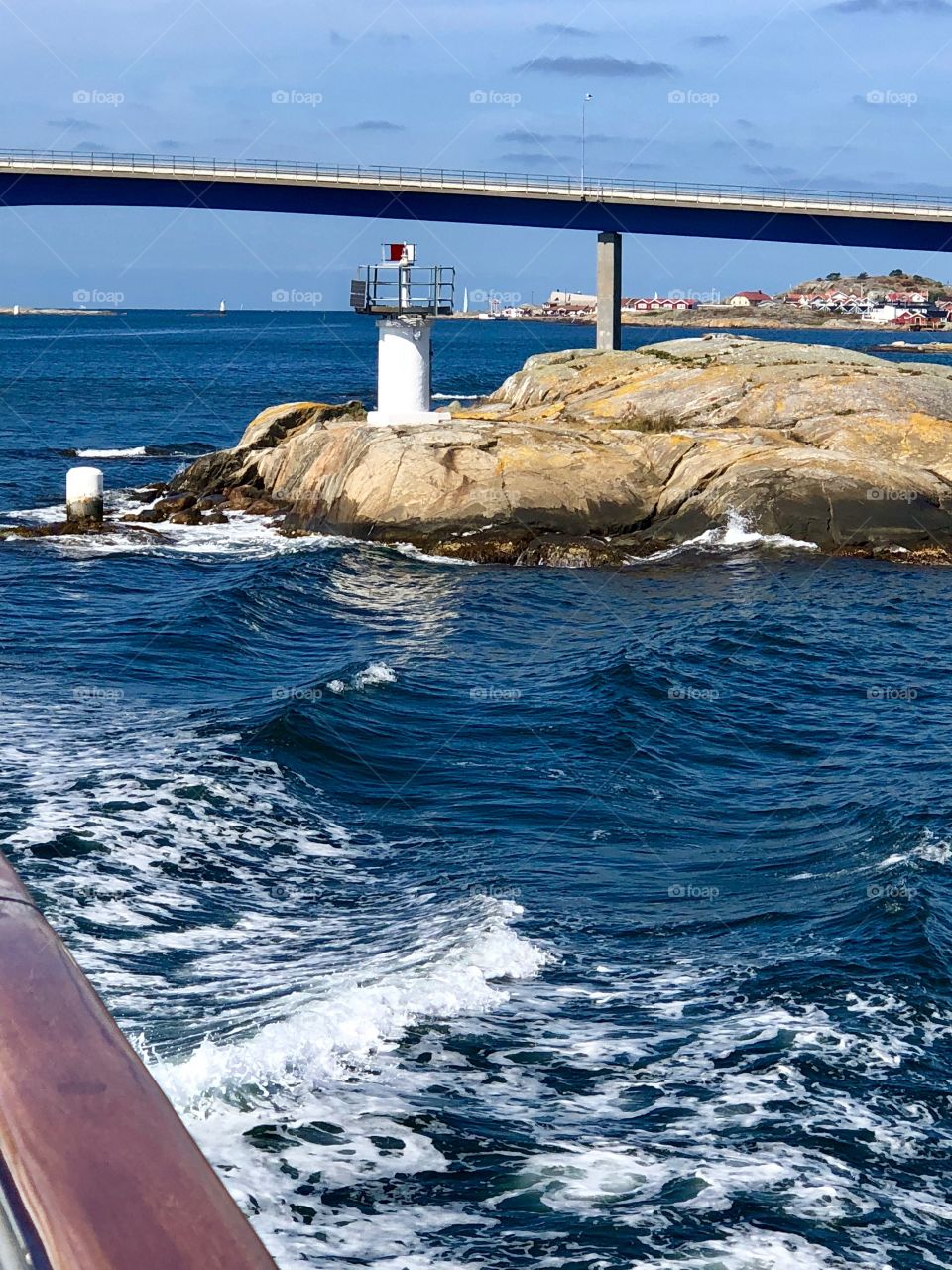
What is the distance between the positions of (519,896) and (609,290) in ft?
171

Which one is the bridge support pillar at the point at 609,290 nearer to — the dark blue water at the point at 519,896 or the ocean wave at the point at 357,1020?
the dark blue water at the point at 519,896

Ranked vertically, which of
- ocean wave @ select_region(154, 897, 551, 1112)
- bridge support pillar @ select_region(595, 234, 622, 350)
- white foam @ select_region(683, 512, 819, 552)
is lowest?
ocean wave @ select_region(154, 897, 551, 1112)

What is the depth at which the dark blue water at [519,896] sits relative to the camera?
26.5 ft

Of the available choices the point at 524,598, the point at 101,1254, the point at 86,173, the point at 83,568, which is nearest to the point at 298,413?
the point at 83,568

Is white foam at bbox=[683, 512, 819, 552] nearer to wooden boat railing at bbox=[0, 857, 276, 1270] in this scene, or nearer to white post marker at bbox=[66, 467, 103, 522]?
white post marker at bbox=[66, 467, 103, 522]

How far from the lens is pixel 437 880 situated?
43.5ft

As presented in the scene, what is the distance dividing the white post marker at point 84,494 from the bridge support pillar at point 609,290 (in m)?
31.4

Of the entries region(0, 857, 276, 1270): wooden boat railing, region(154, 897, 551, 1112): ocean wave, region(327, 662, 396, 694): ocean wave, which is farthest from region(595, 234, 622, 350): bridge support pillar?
region(0, 857, 276, 1270): wooden boat railing

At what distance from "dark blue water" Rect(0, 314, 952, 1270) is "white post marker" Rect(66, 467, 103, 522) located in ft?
22.3

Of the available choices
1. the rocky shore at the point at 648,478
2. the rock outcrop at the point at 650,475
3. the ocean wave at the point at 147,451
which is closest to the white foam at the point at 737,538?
the rocky shore at the point at 648,478

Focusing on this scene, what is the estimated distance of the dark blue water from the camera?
8.09m

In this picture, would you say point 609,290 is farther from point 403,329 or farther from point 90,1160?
point 90,1160

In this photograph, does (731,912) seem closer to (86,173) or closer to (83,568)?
(83,568)

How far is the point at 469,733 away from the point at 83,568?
14933mm
